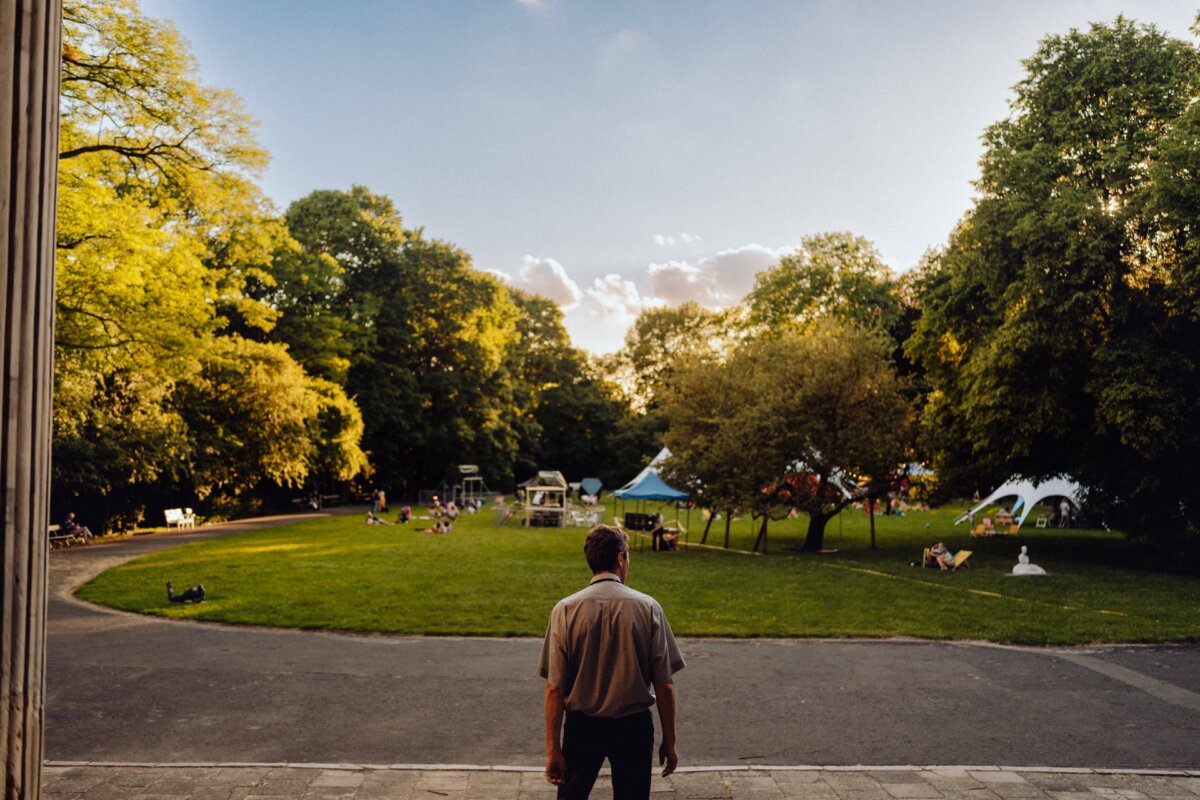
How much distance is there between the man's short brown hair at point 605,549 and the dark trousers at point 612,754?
2.26 feet

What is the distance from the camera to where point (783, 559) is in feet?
81.8

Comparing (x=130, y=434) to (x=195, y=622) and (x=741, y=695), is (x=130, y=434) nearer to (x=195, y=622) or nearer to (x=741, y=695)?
(x=195, y=622)

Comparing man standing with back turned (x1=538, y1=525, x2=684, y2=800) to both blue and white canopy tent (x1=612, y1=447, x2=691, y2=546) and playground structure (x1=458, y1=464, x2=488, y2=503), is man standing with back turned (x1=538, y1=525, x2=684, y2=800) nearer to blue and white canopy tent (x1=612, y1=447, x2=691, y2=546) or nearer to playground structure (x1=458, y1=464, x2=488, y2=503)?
blue and white canopy tent (x1=612, y1=447, x2=691, y2=546)

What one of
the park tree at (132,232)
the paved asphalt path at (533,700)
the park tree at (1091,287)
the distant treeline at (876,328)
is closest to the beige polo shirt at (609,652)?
the paved asphalt path at (533,700)

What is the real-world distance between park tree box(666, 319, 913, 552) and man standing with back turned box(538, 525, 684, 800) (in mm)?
21244

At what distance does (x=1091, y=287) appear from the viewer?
2308cm

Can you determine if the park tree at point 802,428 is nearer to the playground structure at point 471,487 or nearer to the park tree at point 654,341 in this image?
the playground structure at point 471,487

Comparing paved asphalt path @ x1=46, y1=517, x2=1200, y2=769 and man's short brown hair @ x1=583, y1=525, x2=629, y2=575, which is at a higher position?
man's short brown hair @ x1=583, y1=525, x2=629, y2=575

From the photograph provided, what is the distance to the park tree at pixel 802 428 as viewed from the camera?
83.9 feet

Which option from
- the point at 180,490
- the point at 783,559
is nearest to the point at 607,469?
the point at 180,490

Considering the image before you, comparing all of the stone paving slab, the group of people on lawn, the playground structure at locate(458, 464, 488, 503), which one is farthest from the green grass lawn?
the playground structure at locate(458, 464, 488, 503)

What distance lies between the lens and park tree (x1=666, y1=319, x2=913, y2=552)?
25.6 m

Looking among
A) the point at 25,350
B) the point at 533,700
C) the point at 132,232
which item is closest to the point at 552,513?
the point at 132,232

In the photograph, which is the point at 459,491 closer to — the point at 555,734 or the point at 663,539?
the point at 663,539
